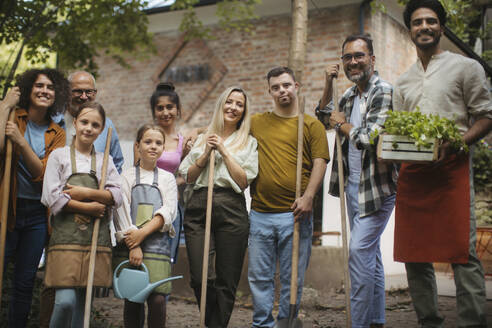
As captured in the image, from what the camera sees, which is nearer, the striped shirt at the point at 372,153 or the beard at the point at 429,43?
the beard at the point at 429,43

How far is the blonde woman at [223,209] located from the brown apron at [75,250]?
60 centimetres

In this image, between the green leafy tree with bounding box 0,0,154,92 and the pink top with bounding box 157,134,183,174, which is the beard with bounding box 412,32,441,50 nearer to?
the pink top with bounding box 157,134,183,174

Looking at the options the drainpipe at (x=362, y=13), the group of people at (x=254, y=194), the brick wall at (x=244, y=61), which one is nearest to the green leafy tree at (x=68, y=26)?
the brick wall at (x=244, y=61)

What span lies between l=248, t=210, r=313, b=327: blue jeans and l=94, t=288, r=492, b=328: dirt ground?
1292mm

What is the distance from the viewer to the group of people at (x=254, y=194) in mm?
2957

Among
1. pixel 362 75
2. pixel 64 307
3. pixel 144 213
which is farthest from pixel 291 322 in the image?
pixel 362 75

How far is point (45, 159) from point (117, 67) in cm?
670

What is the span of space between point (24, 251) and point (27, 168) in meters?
0.56

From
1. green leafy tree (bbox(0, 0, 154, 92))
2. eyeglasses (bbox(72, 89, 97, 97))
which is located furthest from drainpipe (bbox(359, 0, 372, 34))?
eyeglasses (bbox(72, 89, 97, 97))

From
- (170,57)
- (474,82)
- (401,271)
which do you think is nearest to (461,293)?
(474,82)

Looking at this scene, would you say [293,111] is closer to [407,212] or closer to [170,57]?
[407,212]

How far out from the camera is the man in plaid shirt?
10.8 feet

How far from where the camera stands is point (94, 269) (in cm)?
308

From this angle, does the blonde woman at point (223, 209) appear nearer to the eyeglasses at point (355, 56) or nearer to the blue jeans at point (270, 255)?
the blue jeans at point (270, 255)
